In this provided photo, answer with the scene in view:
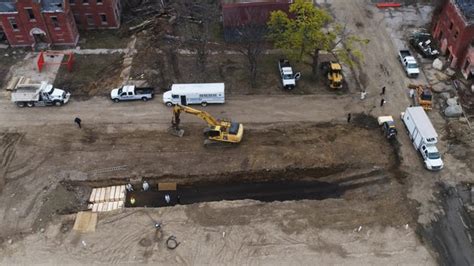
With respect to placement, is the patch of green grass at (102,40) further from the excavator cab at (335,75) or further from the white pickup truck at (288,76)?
the excavator cab at (335,75)

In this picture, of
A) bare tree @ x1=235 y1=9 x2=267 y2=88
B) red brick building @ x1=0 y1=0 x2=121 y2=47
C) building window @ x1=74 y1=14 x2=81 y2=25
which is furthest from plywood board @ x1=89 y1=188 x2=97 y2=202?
building window @ x1=74 y1=14 x2=81 y2=25

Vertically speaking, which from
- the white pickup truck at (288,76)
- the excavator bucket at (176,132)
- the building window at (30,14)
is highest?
the building window at (30,14)

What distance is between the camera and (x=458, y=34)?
50.7m

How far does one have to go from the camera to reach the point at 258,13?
54938 mm

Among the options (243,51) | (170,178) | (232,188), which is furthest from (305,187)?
(243,51)

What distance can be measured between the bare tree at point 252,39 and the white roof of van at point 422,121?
16829 mm

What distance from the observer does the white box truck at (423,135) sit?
135 feet

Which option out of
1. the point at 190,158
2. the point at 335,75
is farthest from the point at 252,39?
the point at 190,158

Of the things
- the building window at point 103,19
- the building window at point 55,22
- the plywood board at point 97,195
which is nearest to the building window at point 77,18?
the building window at point 103,19

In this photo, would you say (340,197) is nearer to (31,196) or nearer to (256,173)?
(256,173)

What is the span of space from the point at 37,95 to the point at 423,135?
38952mm

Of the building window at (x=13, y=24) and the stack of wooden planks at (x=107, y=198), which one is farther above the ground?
the building window at (x=13, y=24)

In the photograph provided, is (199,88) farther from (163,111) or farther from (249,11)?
(249,11)

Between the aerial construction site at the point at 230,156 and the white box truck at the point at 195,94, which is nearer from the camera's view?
the aerial construction site at the point at 230,156
